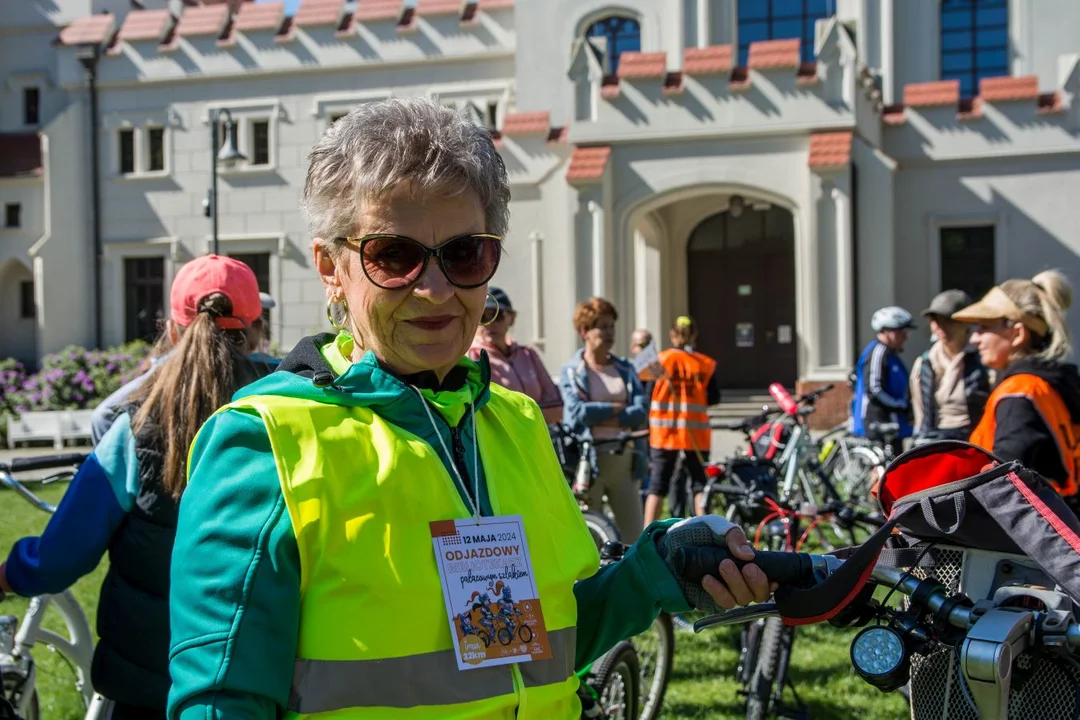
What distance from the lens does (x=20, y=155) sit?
2909 centimetres

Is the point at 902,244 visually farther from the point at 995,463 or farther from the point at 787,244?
the point at 995,463

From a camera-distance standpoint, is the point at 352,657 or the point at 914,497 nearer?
the point at 352,657

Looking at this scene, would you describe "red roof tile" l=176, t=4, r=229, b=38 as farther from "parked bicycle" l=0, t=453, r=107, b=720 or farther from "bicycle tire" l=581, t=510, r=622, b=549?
"parked bicycle" l=0, t=453, r=107, b=720

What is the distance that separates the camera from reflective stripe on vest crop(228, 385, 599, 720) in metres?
1.59

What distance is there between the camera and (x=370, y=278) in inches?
71.1

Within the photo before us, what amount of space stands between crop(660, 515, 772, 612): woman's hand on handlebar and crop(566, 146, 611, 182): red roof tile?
1810cm

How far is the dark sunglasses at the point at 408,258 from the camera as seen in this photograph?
1785 mm

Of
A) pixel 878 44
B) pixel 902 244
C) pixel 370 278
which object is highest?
pixel 878 44

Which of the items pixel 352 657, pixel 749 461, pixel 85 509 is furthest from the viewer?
pixel 749 461

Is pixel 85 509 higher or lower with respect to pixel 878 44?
lower

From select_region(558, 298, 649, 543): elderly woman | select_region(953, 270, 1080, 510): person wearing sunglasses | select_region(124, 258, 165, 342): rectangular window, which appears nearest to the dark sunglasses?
select_region(953, 270, 1080, 510): person wearing sunglasses

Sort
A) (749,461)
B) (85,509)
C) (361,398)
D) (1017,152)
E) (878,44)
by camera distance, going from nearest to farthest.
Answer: (361,398) → (85,509) → (749,461) → (1017,152) → (878,44)

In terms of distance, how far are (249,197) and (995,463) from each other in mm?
26040

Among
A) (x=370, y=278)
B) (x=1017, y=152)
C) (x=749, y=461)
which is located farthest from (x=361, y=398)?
(x=1017, y=152)
